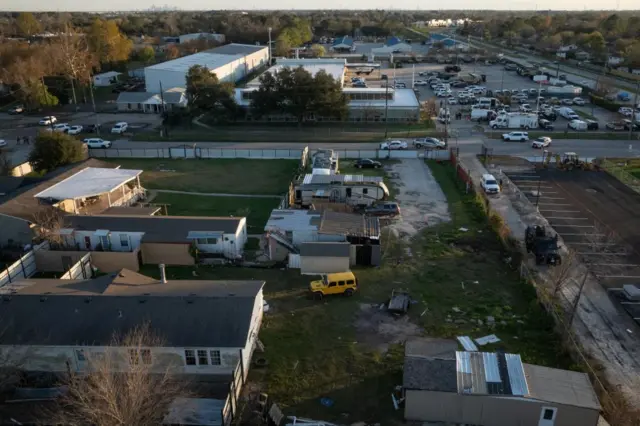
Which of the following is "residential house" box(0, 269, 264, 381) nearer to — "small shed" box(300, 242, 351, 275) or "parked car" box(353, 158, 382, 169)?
"small shed" box(300, 242, 351, 275)

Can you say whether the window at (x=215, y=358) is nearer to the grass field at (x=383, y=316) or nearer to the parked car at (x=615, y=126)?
the grass field at (x=383, y=316)

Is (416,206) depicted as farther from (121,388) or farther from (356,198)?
(121,388)

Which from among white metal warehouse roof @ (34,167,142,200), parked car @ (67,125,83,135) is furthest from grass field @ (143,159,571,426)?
parked car @ (67,125,83,135)

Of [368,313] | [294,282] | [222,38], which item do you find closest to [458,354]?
[368,313]

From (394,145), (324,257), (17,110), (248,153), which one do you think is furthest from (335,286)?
(17,110)

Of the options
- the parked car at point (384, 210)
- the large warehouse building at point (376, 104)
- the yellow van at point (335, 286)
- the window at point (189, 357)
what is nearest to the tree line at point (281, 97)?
the large warehouse building at point (376, 104)

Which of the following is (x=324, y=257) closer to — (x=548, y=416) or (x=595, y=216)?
(x=548, y=416)
